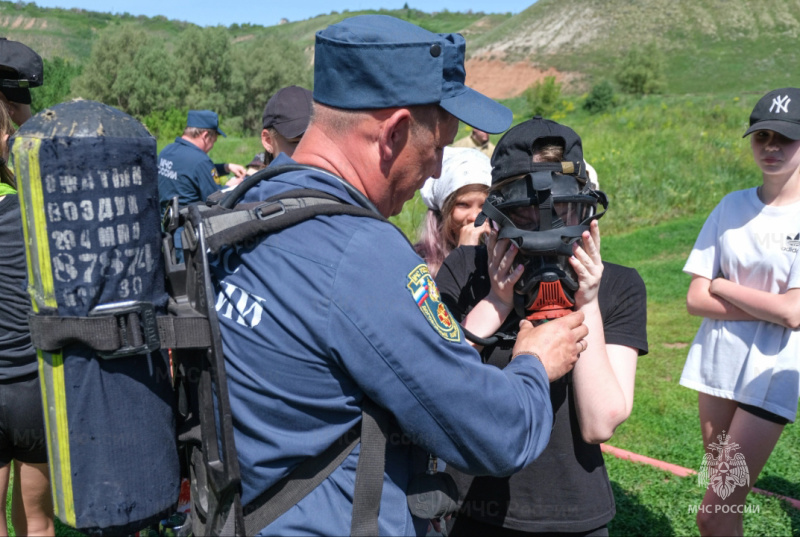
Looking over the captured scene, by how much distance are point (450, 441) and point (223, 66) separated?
57.9 meters

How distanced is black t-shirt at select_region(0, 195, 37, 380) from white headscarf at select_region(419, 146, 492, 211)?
1719mm

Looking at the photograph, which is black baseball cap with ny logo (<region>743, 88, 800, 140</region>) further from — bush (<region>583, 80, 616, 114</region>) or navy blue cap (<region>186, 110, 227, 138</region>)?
bush (<region>583, 80, 616, 114</region>)

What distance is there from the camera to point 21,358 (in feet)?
9.17

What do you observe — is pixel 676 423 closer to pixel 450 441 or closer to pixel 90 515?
pixel 450 441

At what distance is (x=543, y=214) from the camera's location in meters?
2.02

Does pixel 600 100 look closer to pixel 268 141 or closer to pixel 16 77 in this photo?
pixel 268 141

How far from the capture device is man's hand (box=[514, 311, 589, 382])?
5.76 ft

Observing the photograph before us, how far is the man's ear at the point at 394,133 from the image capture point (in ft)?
5.32

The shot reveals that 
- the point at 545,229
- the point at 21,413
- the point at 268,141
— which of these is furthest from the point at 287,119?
the point at 545,229

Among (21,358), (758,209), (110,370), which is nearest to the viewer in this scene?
(110,370)

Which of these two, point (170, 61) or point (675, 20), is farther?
point (675, 20)

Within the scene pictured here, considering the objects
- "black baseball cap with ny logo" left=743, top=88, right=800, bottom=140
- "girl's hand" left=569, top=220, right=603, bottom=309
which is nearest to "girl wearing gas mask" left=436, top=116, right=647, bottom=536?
"girl's hand" left=569, top=220, right=603, bottom=309

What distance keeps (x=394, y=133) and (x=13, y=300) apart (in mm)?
1957

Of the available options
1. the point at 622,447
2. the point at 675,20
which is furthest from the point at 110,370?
the point at 675,20
